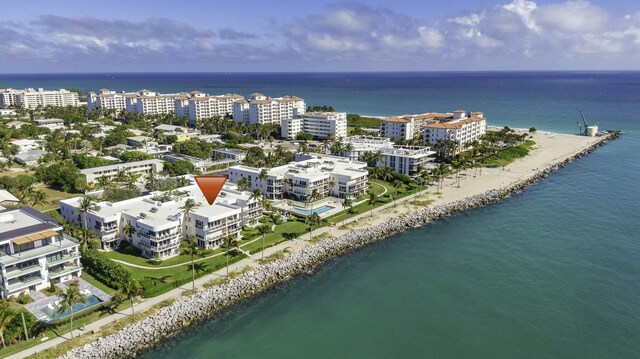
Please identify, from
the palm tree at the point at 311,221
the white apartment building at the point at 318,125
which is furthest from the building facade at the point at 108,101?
the palm tree at the point at 311,221

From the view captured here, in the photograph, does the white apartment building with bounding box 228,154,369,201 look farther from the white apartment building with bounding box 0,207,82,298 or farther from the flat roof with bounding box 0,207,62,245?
the white apartment building with bounding box 0,207,82,298

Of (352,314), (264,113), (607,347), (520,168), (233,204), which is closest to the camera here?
(607,347)

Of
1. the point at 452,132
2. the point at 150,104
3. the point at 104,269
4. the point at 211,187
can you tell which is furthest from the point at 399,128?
the point at 150,104

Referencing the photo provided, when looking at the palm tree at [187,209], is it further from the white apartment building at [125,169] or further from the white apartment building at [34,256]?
the white apartment building at [125,169]

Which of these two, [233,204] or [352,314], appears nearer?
[352,314]

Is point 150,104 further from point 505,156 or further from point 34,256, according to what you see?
point 34,256

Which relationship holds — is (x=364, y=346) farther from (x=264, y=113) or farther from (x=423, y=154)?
(x=264, y=113)

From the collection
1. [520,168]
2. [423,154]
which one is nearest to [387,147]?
[423,154]
